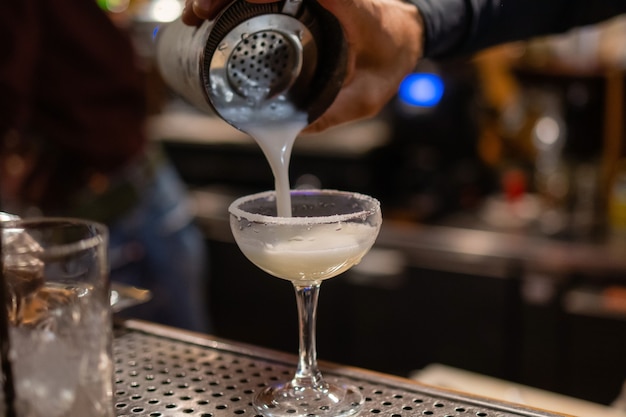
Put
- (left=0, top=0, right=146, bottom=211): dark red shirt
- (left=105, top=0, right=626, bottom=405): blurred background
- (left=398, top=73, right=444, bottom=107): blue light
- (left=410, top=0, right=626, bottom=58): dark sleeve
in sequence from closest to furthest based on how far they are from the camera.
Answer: (left=410, top=0, right=626, bottom=58): dark sleeve → (left=0, top=0, right=146, bottom=211): dark red shirt → (left=105, top=0, right=626, bottom=405): blurred background → (left=398, top=73, right=444, bottom=107): blue light

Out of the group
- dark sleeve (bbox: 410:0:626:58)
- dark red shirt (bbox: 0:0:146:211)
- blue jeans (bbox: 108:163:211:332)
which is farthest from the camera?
blue jeans (bbox: 108:163:211:332)

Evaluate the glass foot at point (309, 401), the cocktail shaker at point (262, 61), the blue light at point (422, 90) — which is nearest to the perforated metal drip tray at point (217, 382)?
the glass foot at point (309, 401)

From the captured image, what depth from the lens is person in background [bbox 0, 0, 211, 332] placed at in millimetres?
2020

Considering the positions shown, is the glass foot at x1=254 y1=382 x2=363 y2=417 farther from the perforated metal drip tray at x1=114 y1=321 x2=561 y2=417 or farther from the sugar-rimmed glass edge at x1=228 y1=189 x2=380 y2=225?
the sugar-rimmed glass edge at x1=228 y1=189 x2=380 y2=225

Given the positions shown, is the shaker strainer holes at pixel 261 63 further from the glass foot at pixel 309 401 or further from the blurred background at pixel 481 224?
the blurred background at pixel 481 224

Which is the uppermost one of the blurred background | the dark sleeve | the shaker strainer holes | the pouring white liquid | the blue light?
the dark sleeve

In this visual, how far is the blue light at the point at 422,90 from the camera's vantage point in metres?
3.39

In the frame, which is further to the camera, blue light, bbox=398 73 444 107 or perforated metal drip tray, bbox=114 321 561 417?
blue light, bbox=398 73 444 107

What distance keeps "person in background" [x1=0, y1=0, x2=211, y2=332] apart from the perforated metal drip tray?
3.16 feet

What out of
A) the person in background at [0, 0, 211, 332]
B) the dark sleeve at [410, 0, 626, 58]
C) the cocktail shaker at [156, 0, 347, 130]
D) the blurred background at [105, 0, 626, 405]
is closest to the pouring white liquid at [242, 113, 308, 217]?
the cocktail shaker at [156, 0, 347, 130]

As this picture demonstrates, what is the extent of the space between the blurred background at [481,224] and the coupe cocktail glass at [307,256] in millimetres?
1553

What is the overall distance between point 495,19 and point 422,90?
2013 millimetres

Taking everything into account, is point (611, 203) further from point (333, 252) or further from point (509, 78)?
point (333, 252)

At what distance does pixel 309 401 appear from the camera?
1.00 m
